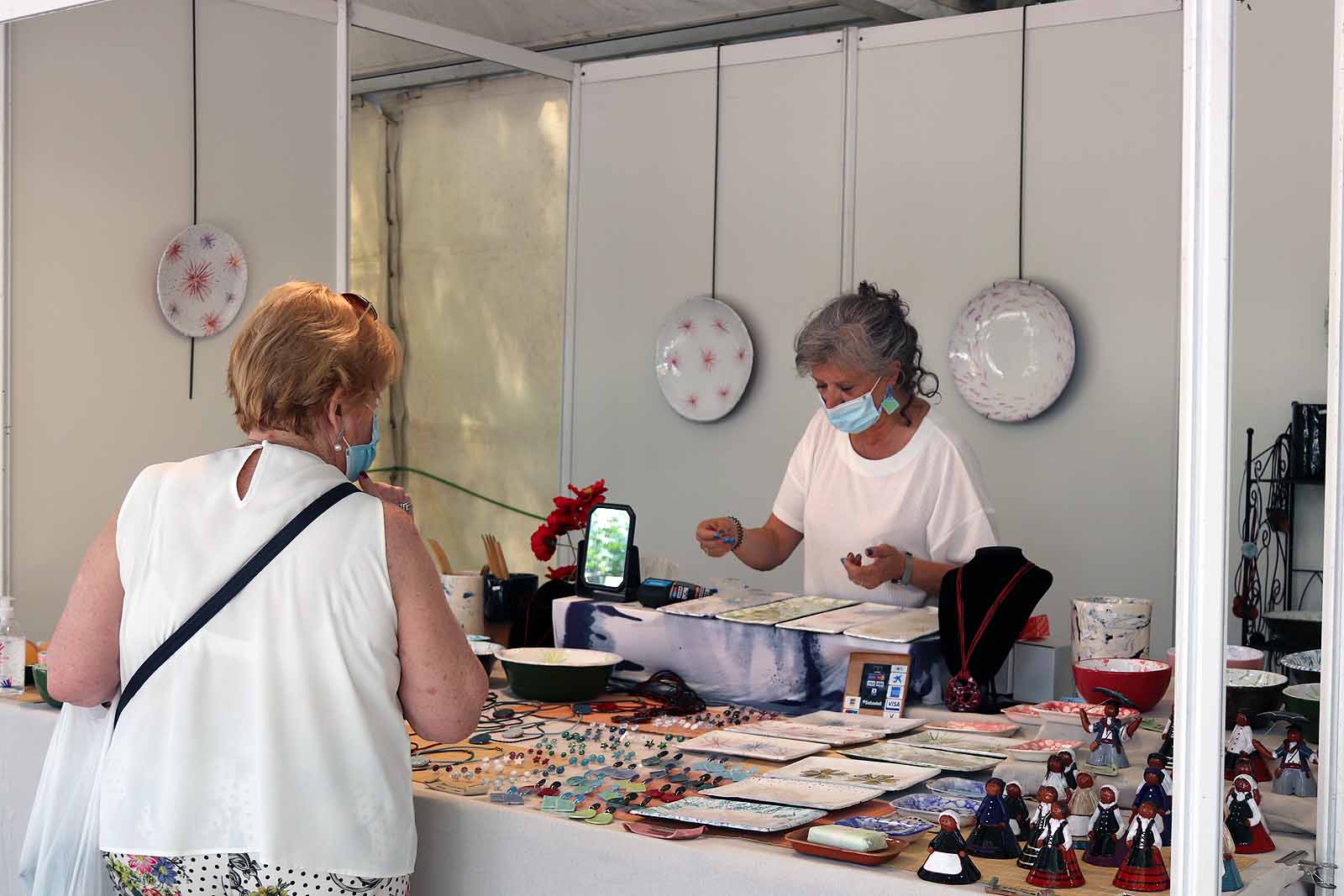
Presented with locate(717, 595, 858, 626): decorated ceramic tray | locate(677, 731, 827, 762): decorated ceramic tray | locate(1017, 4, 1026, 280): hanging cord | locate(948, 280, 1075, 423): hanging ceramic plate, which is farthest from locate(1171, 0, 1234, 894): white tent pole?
locate(1017, 4, 1026, 280): hanging cord

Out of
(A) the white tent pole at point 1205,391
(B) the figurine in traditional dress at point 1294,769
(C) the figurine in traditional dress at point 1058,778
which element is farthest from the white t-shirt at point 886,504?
(A) the white tent pole at point 1205,391

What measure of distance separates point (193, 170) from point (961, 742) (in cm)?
319

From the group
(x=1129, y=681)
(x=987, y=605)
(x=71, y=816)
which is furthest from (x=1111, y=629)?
(x=71, y=816)

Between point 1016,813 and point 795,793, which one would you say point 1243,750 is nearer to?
point 1016,813

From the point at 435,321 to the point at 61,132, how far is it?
215cm

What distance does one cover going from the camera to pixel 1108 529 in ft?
16.0

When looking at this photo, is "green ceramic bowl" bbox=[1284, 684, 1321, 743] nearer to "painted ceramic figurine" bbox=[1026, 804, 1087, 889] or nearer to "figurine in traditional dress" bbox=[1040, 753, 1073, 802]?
"figurine in traditional dress" bbox=[1040, 753, 1073, 802]

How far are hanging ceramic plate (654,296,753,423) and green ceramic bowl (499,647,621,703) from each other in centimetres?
280

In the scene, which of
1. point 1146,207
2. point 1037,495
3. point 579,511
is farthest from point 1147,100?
point 579,511

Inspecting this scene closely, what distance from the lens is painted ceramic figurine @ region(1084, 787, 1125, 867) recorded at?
1887 mm

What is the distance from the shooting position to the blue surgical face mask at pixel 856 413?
12.0 feet

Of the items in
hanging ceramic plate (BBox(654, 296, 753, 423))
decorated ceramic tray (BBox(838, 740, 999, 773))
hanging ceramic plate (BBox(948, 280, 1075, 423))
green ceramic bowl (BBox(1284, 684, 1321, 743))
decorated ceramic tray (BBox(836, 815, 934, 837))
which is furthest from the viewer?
hanging ceramic plate (BBox(654, 296, 753, 423))

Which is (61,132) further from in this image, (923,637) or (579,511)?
A: (923,637)

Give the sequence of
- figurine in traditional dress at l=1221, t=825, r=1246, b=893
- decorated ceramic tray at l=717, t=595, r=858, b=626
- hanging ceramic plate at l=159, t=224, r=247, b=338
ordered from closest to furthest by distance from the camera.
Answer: figurine in traditional dress at l=1221, t=825, r=1246, b=893, decorated ceramic tray at l=717, t=595, r=858, b=626, hanging ceramic plate at l=159, t=224, r=247, b=338
